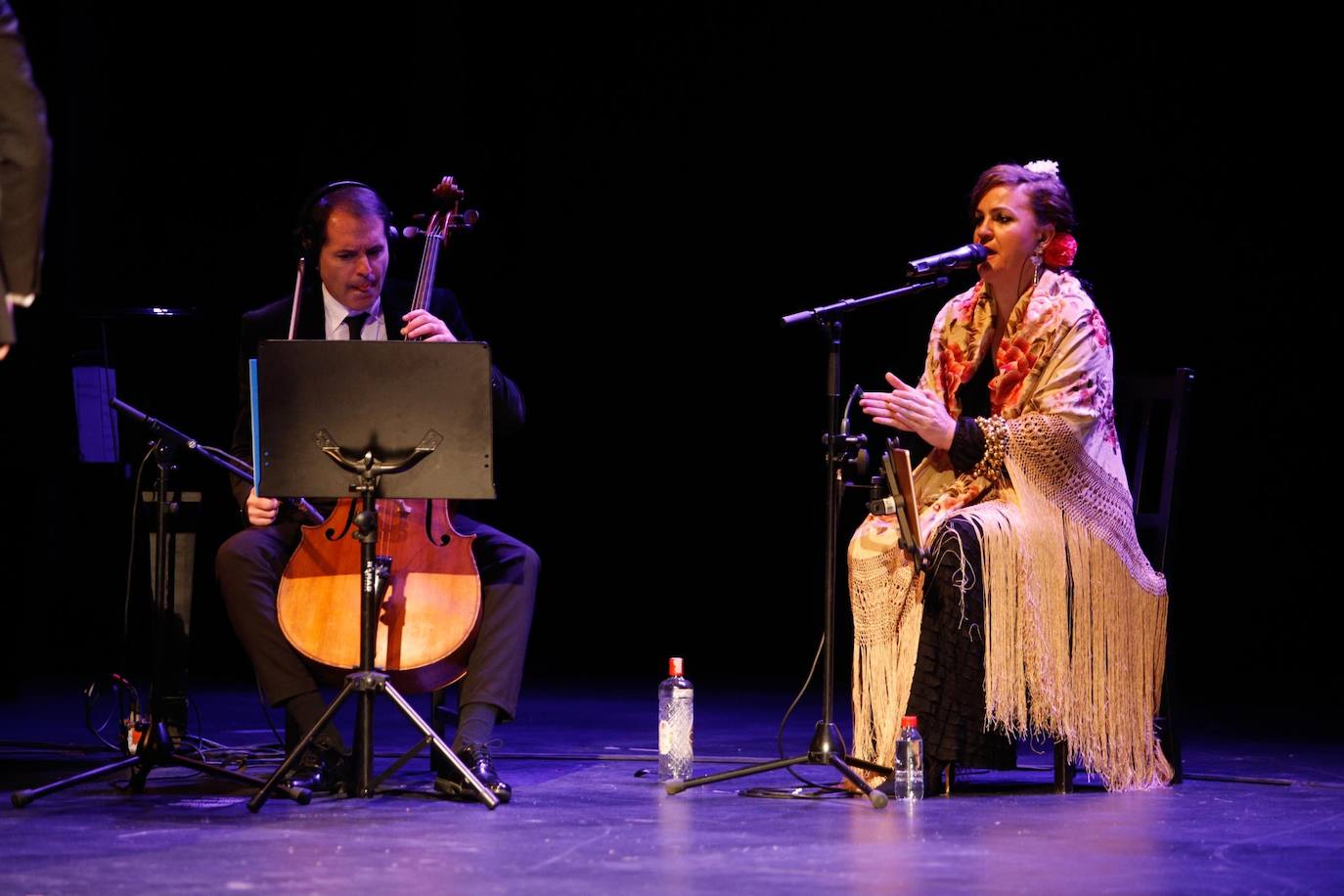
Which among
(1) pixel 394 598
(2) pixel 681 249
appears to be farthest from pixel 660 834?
(2) pixel 681 249

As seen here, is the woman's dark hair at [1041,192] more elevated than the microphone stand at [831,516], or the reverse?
the woman's dark hair at [1041,192]

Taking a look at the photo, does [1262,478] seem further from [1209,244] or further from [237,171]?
[237,171]

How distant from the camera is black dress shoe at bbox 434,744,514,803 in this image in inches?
143

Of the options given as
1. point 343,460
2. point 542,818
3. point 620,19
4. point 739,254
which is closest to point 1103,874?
point 542,818

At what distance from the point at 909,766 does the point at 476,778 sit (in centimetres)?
95

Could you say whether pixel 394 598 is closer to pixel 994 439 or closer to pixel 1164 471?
pixel 994 439

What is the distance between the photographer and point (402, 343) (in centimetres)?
358

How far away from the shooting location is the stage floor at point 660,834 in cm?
274

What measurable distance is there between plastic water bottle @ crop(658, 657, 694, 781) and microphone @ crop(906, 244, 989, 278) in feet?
3.47

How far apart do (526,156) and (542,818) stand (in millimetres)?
4090

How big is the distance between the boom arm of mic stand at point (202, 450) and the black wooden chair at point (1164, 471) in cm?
183

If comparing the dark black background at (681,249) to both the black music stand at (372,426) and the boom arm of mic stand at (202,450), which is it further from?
the black music stand at (372,426)

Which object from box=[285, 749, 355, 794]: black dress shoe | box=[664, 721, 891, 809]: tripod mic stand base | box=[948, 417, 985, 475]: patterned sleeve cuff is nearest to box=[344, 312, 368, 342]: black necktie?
box=[285, 749, 355, 794]: black dress shoe

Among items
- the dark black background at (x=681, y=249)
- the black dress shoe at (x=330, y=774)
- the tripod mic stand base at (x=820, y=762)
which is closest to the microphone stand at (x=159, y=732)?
the black dress shoe at (x=330, y=774)
